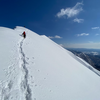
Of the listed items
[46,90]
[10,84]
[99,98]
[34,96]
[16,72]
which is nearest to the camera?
[34,96]

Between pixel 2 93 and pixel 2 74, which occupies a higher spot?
pixel 2 74

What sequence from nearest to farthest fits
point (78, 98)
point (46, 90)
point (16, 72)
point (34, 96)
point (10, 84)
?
point (34, 96) → point (10, 84) → point (46, 90) → point (78, 98) → point (16, 72)

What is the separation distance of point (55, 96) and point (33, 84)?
1685 millimetres

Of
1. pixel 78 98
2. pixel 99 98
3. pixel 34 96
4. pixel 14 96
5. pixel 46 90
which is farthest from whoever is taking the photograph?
pixel 99 98

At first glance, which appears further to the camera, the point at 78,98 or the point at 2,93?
the point at 78,98

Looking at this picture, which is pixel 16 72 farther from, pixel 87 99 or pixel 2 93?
pixel 87 99

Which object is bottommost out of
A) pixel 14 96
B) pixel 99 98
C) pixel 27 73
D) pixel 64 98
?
pixel 99 98

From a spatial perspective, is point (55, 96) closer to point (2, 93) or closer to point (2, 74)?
point (2, 93)

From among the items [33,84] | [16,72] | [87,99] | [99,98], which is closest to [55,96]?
[33,84]

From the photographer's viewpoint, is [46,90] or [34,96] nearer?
[34,96]

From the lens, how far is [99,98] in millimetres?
5324

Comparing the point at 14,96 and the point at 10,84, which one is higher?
the point at 10,84

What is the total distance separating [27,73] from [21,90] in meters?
1.46

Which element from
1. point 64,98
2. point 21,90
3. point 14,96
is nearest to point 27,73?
point 21,90
